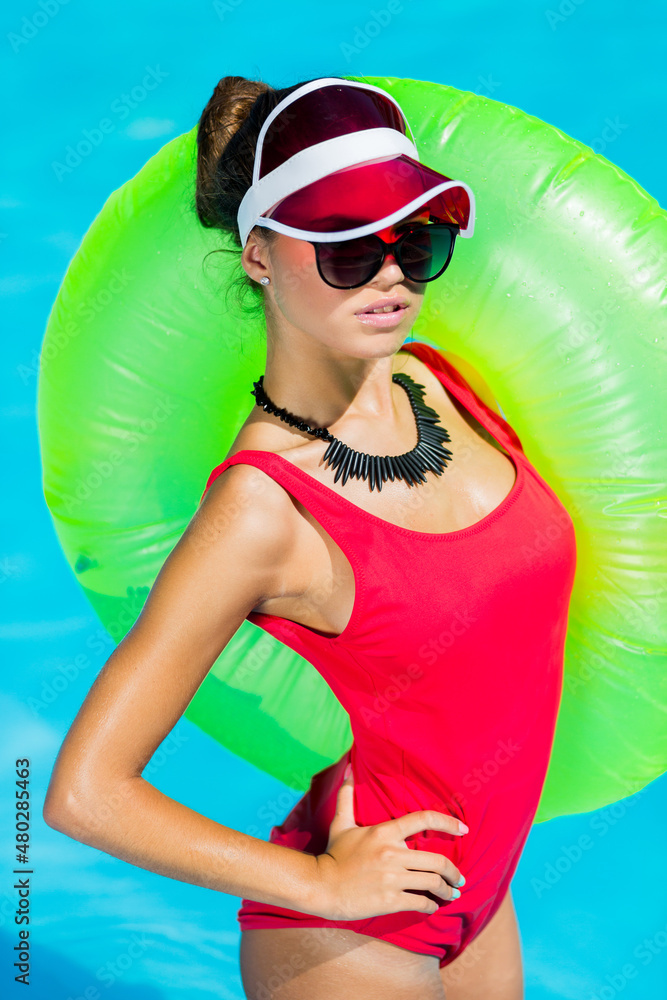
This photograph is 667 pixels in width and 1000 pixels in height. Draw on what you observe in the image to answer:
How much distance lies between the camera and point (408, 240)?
4.54ft

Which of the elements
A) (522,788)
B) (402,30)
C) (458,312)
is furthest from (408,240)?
(402,30)

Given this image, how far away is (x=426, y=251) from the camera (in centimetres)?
141

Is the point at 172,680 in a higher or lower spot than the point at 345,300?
lower

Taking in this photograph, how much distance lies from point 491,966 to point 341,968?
38 cm

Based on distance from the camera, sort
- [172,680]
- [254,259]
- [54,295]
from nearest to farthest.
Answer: [172,680], [254,259], [54,295]

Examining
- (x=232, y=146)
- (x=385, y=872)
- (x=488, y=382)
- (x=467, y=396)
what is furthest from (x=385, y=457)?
(x=385, y=872)

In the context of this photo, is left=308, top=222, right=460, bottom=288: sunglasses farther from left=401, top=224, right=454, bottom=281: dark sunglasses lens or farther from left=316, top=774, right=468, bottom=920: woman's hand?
left=316, top=774, right=468, bottom=920: woman's hand

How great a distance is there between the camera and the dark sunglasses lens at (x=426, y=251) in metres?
1.39

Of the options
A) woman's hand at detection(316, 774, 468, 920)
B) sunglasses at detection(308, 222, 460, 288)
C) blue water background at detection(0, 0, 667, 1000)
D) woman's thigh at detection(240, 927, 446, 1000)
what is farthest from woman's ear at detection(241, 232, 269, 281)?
blue water background at detection(0, 0, 667, 1000)

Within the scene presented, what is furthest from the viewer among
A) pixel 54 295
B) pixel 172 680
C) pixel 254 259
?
pixel 54 295

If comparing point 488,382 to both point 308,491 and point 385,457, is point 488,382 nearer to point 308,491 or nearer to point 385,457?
point 385,457

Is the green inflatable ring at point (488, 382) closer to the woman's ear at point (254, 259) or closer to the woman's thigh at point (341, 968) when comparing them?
the woman's ear at point (254, 259)

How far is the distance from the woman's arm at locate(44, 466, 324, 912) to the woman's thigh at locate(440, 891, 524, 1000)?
0.58 metres

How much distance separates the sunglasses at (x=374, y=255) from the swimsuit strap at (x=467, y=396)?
1.23ft
